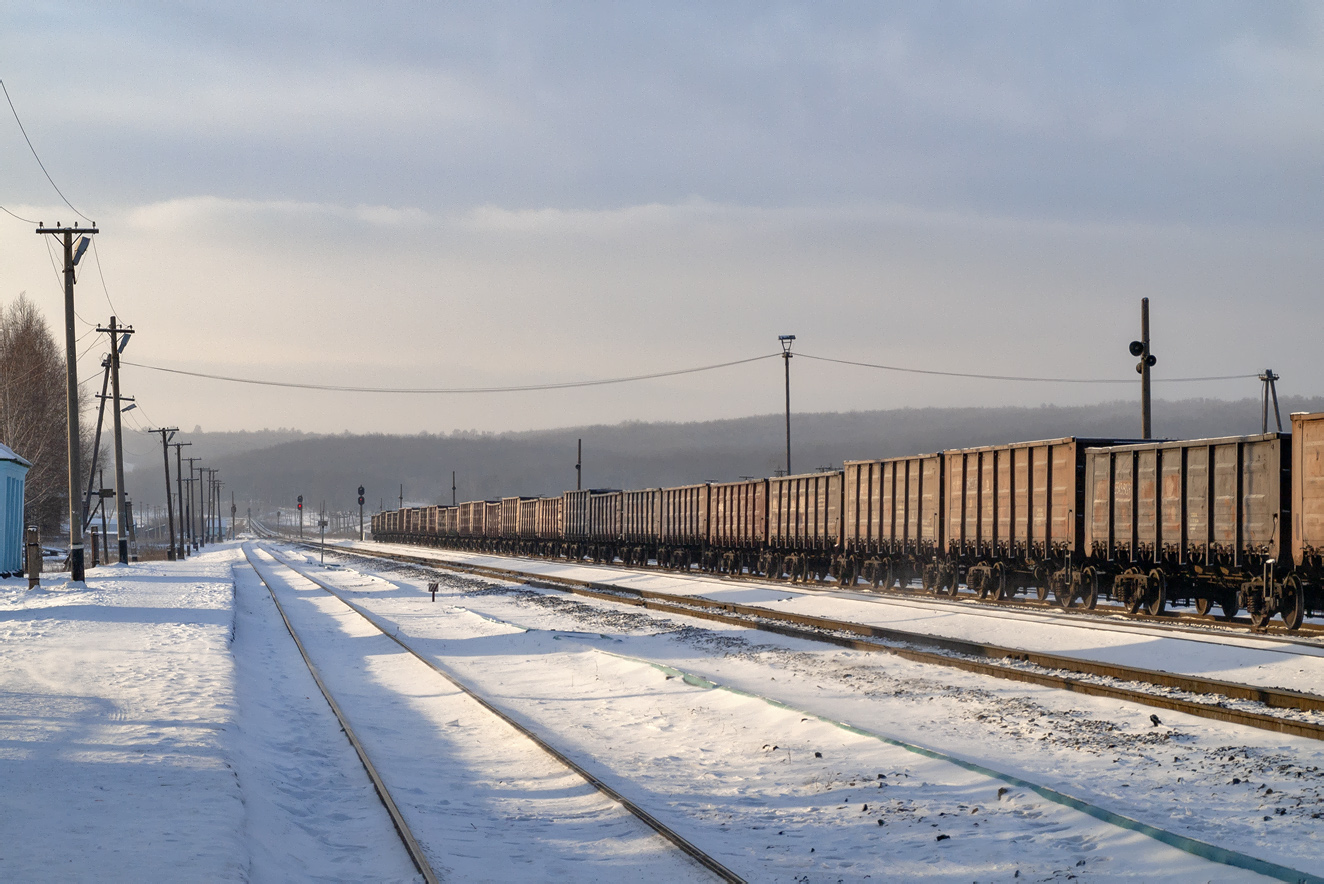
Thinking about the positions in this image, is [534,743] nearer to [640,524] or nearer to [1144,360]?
[1144,360]

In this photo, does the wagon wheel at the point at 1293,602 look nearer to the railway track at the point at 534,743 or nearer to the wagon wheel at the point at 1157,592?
the wagon wheel at the point at 1157,592

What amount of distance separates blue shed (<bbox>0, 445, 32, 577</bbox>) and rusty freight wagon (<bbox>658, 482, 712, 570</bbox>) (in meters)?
25.6

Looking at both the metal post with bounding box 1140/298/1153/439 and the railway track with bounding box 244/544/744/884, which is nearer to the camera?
the railway track with bounding box 244/544/744/884

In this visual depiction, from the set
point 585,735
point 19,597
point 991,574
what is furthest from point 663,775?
point 19,597

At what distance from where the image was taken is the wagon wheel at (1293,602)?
16188 millimetres

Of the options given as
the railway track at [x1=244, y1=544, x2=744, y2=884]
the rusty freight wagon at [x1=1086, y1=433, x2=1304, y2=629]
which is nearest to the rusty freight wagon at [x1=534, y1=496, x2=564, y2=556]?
the rusty freight wagon at [x1=1086, y1=433, x2=1304, y2=629]

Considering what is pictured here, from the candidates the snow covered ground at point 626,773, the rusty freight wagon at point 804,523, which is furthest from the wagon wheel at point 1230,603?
the rusty freight wagon at point 804,523

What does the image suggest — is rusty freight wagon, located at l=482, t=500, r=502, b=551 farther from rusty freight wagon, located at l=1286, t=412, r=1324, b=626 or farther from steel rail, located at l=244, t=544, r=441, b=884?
rusty freight wagon, located at l=1286, t=412, r=1324, b=626

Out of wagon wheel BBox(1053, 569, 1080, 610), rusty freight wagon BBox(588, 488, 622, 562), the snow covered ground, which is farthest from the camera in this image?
rusty freight wagon BBox(588, 488, 622, 562)

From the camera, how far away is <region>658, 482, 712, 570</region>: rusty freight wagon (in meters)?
43.1

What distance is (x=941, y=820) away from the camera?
715 cm

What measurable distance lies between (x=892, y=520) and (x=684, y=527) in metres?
16.9

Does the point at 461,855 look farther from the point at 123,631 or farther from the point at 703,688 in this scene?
the point at 123,631

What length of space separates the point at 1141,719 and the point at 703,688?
4.93m
